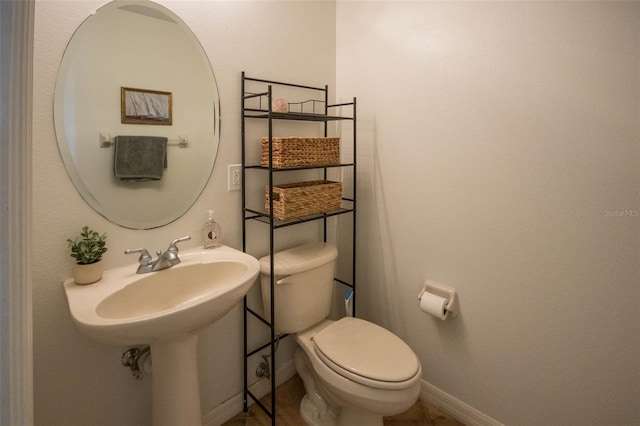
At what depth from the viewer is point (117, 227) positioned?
1.25 meters

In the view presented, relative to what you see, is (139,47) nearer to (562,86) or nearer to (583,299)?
(562,86)

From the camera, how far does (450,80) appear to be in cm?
153

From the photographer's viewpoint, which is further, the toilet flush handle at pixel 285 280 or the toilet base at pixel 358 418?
the toilet flush handle at pixel 285 280

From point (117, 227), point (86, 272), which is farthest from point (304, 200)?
point (86, 272)

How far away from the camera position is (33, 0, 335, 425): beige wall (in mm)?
1085

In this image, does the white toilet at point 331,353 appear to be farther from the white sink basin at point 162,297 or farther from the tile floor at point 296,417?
the white sink basin at point 162,297

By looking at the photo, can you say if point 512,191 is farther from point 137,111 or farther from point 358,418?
point 137,111

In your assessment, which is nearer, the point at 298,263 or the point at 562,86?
the point at 562,86

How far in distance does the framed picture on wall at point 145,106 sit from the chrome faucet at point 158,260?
1.57ft

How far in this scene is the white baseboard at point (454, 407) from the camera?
62.2 inches

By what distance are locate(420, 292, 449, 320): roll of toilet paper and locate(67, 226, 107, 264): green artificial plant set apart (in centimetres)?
136

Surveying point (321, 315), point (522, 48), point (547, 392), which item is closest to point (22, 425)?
point (321, 315)

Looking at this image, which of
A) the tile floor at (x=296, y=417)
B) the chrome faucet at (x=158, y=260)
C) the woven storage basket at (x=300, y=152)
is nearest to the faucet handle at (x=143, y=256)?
the chrome faucet at (x=158, y=260)

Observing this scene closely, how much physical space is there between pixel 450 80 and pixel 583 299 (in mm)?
1039
